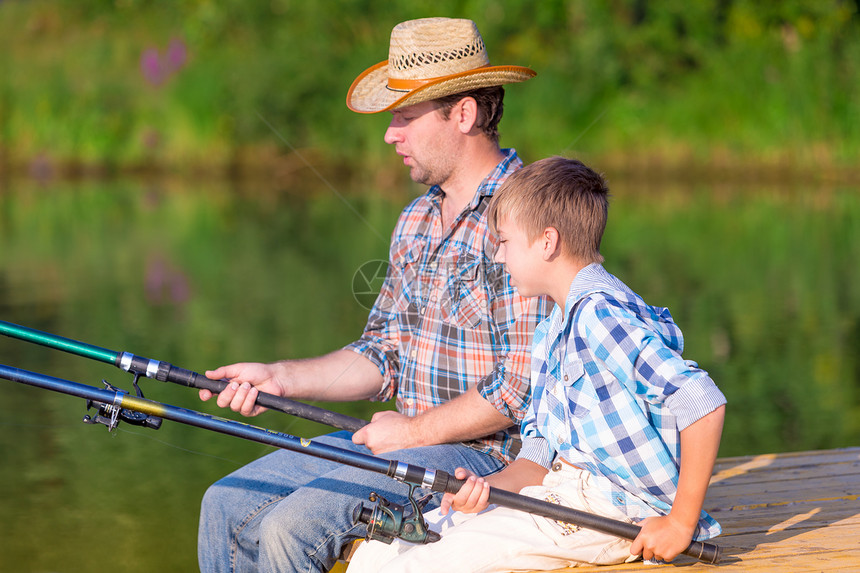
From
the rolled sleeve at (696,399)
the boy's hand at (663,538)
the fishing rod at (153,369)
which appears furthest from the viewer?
the fishing rod at (153,369)

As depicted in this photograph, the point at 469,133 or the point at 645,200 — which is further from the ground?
the point at 469,133

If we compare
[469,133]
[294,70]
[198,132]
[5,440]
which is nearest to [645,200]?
[294,70]

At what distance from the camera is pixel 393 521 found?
2.36 meters

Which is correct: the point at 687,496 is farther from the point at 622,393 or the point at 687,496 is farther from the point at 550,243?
the point at 550,243

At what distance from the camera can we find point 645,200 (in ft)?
47.0

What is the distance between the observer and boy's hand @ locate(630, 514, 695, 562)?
2.20 meters

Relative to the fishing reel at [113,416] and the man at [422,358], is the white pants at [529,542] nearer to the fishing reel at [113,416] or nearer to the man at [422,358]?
the man at [422,358]

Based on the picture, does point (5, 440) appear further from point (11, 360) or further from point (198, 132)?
point (198, 132)

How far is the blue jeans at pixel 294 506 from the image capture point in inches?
99.0

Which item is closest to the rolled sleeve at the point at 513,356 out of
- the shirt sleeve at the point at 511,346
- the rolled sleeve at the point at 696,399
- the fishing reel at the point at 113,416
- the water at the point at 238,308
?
the shirt sleeve at the point at 511,346

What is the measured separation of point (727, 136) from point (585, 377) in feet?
44.6

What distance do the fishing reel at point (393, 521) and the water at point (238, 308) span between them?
32.3 inches

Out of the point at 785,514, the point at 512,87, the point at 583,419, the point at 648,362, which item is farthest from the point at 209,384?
the point at 512,87

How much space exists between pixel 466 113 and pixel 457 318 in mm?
529
